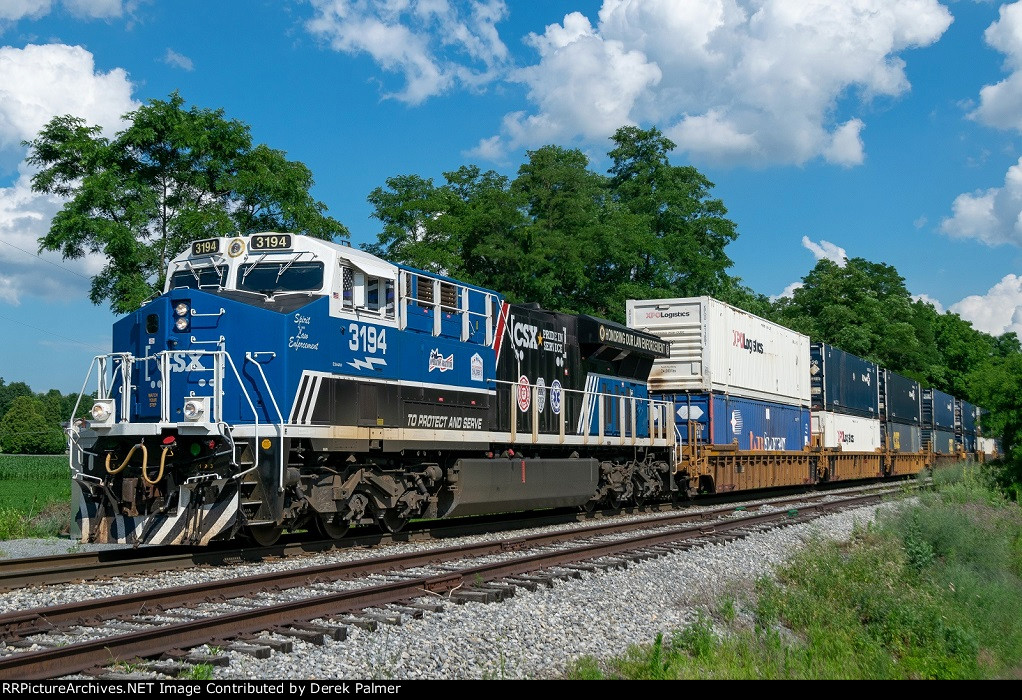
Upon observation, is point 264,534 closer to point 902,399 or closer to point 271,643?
point 271,643

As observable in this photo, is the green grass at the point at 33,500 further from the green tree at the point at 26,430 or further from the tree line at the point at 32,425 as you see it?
the green tree at the point at 26,430

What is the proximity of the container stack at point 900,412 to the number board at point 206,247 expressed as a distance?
1092 inches

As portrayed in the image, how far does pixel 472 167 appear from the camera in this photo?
35.3m

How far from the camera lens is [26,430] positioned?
3243 inches

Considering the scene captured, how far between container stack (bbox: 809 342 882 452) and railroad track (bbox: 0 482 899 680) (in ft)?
53.9

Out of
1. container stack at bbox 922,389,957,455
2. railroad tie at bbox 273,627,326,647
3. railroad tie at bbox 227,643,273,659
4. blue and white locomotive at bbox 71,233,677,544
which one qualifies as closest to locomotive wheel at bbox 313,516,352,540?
blue and white locomotive at bbox 71,233,677,544

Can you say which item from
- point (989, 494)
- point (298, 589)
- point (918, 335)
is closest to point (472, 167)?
point (989, 494)

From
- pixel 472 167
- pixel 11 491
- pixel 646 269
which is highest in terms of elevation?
pixel 472 167

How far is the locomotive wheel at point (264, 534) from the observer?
11.1 metres

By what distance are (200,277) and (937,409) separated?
117ft

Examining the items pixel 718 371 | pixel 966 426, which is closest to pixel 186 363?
pixel 718 371

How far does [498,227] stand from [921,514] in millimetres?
20265

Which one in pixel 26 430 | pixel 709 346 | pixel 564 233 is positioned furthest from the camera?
pixel 26 430

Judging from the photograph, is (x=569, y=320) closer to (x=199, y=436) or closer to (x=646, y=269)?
(x=199, y=436)
